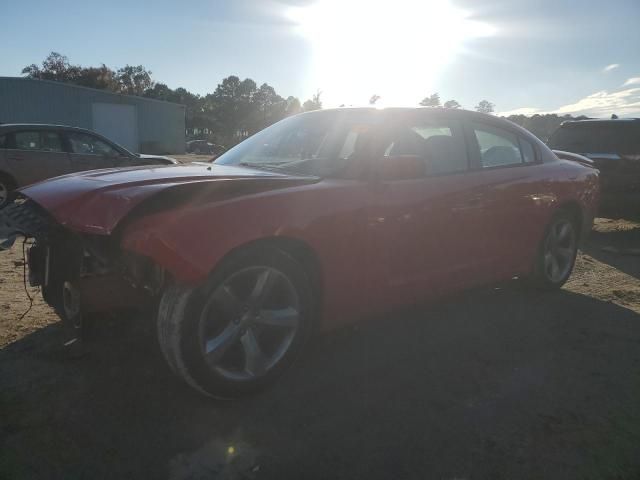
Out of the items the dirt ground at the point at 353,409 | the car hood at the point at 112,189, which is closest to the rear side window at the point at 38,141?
the dirt ground at the point at 353,409

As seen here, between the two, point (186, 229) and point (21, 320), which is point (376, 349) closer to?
point (186, 229)

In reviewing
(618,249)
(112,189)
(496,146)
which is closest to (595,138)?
(618,249)

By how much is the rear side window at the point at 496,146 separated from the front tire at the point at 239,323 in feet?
6.55

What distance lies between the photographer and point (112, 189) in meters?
2.26

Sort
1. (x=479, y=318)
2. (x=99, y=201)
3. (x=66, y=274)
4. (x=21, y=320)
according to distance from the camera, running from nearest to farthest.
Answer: (x=99, y=201) → (x=66, y=274) → (x=21, y=320) → (x=479, y=318)

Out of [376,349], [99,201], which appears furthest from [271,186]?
[376,349]

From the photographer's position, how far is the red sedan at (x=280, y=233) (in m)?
2.15

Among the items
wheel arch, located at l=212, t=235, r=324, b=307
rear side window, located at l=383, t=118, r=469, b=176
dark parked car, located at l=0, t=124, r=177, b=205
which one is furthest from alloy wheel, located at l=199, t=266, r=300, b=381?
dark parked car, located at l=0, t=124, r=177, b=205

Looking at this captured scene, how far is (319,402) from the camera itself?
2436mm

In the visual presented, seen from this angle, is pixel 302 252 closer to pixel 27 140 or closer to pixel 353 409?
pixel 353 409

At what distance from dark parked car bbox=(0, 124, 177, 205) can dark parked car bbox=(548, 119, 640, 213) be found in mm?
6838

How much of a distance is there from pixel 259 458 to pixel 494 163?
2.84 m

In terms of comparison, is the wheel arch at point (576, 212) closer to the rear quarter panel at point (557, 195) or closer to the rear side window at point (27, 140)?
the rear quarter panel at point (557, 195)

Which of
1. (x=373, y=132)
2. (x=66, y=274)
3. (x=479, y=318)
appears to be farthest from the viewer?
(x=479, y=318)
